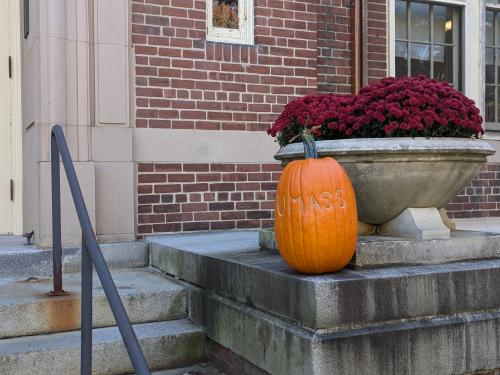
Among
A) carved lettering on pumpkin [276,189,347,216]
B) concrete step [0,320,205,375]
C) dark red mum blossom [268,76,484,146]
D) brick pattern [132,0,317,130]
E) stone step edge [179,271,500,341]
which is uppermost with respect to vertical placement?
brick pattern [132,0,317,130]

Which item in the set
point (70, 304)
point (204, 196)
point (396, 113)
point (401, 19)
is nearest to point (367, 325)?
point (396, 113)

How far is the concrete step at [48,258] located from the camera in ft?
12.8

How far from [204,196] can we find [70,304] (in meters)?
1.82

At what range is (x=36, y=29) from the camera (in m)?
4.19

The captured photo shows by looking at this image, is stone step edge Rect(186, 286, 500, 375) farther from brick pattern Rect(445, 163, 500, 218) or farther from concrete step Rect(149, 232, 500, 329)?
brick pattern Rect(445, 163, 500, 218)

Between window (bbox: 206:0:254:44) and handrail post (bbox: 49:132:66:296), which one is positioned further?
window (bbox: 206:0:254:44)

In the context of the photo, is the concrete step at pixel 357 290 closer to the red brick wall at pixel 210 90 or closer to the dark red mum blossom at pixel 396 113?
the dark red mum blossom at pixel 396 113

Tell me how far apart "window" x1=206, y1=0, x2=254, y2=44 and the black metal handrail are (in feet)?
7.25

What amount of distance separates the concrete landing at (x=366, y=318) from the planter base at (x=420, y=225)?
0.58ft

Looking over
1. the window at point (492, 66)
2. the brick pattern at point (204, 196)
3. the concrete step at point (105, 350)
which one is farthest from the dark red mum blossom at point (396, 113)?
the window at point (492, 66)

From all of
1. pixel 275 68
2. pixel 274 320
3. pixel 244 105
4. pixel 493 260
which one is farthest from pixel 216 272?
pixel 275 68

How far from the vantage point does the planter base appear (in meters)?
2.84

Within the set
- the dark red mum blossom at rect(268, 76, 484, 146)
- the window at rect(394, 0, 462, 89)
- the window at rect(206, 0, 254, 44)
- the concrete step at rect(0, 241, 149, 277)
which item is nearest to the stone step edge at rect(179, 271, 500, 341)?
the dark red mum blossom at rect(268, 76, 484, 146)

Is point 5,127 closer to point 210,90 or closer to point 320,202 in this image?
point 210,90
